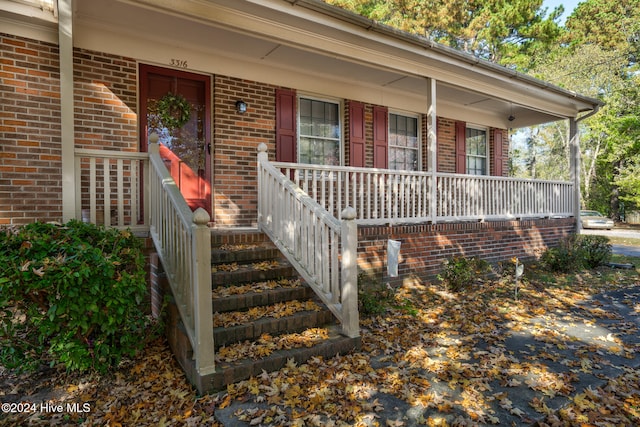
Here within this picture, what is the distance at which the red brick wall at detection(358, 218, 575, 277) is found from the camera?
5.61m

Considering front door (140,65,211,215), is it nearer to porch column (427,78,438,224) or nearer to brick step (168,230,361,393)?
brick step (168,230,361,393)

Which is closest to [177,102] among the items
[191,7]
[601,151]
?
[191,7]

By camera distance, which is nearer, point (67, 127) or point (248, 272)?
point (67, 127)

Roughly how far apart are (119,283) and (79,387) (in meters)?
0.97

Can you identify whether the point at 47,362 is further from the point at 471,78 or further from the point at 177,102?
Result: the point at 471,78

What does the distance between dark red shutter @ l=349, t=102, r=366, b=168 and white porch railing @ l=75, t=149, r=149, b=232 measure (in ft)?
12.3

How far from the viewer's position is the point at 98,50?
4.78 meters

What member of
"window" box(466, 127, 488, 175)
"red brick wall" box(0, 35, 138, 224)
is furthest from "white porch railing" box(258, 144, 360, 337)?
"window" box(466, 127, 488, 175)

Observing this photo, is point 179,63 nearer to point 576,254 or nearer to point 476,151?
point 476,151

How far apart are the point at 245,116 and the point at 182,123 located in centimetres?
98

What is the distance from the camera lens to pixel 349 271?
11.6 feet

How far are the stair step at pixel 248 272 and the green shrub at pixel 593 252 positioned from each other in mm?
6789

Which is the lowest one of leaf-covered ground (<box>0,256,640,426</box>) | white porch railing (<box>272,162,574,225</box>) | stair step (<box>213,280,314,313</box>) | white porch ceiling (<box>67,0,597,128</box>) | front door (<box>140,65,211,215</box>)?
leaf-covered ground (<box>0,256,640,426</box>)

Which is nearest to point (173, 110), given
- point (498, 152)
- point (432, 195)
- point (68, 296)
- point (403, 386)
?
point (68, 296)
